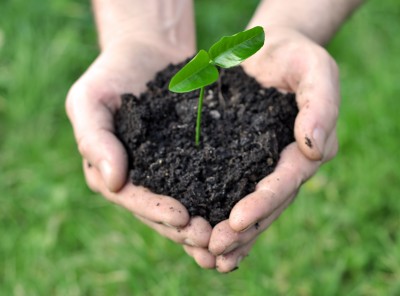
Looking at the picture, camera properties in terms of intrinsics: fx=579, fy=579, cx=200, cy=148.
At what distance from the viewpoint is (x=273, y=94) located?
1.73m

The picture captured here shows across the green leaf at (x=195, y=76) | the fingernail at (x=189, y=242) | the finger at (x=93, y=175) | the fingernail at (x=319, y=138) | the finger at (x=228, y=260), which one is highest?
the green leaf at (x=195, y=76)

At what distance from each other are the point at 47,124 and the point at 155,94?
4.19 ft

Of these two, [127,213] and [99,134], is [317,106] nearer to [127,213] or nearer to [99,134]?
[99,134]

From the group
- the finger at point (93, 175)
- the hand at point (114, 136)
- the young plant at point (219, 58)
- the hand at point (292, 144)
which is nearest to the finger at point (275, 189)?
the hand at point (292, 144)

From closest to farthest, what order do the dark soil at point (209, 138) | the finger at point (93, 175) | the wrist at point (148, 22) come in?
the dark soil at point (209, 138), the finger at point (93, 175), the wrist at point (148, 22)

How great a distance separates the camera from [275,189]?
4.74ft

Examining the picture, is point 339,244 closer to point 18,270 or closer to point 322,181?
point 322,181

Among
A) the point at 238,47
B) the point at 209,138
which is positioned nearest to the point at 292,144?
the point at 209,138

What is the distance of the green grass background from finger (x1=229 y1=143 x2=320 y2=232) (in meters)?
0.72

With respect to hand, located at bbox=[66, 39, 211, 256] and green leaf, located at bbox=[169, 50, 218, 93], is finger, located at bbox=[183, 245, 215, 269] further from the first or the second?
green leaf, located at bbox=[169, 50, 218, 93]

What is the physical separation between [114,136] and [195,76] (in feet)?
1.15

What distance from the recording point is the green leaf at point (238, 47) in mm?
1386

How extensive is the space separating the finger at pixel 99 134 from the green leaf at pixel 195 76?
0.29m

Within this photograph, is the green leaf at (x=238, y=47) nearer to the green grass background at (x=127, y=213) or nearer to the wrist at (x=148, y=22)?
the wrist at (x=148, y=22)
